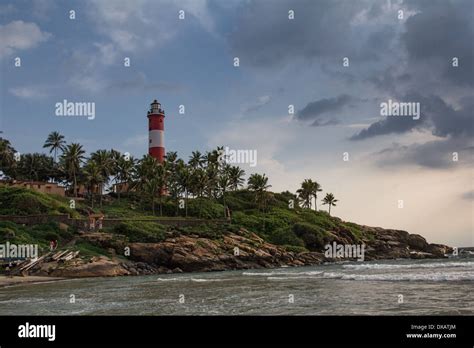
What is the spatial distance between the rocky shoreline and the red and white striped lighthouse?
24.5 meters

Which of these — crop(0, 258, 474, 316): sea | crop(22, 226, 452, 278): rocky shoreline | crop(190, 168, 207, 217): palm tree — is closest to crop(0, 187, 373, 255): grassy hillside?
crop(22, 226, 452, 278): rocky shoreline

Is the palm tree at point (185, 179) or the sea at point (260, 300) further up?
the palm tree at point (185, 179)

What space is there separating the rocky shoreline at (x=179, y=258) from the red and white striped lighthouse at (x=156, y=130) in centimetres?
2446

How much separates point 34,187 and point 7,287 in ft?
152

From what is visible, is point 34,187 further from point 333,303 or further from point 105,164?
point 333,303

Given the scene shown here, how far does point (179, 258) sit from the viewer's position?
51781 millimetres

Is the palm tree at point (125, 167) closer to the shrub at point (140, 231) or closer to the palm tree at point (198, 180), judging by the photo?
the palm tree at point (198, 180)

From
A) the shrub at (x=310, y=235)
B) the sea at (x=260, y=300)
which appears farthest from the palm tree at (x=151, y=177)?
the sea at (x=260, y=300)

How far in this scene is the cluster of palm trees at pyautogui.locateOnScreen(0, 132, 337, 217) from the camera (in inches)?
2955

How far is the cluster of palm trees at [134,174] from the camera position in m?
75.1

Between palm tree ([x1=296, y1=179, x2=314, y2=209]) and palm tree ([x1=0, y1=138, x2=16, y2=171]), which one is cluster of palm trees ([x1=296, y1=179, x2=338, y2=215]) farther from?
palm tree ([x1=0, y1=138, x2=16, y2=171])

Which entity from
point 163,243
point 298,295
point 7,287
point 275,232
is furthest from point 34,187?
point 298,295

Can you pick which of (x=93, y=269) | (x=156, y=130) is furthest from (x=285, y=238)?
(x=93, y=269)

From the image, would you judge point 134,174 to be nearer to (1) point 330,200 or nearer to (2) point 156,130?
(2) point 156,130
